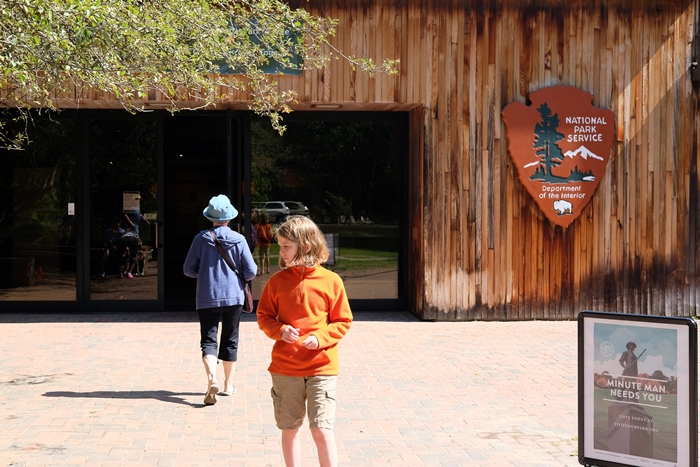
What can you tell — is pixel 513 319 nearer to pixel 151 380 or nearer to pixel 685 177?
pixel 685 177

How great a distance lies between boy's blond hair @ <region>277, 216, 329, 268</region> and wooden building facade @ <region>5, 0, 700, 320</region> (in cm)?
700

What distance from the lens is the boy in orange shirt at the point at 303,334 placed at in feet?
14.6

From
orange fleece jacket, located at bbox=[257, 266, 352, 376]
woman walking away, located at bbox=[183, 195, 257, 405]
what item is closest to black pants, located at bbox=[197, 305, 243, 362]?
woman walking away, located at bbox=[183, 195, 257, 405]

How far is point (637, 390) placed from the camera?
4.36 m

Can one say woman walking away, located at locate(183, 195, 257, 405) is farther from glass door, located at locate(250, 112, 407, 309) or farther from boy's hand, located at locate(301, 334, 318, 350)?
glass door, located at locate(250, 112, 407, 309)

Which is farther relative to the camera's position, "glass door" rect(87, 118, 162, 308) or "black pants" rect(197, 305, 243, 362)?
"glass door" rect(87, 118, 162, 308)

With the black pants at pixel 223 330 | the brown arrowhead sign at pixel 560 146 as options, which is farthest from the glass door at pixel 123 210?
the black pants at pixel 223 330

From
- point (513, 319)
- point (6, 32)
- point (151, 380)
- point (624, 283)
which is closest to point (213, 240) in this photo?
point (151, 380)

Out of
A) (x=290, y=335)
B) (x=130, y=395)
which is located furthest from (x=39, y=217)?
(x=290, y=335)

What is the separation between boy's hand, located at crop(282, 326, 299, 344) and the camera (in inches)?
171

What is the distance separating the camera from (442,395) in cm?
739

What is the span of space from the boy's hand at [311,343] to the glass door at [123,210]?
8.31m

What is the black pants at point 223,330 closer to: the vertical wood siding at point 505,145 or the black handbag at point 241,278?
the black handbag at point 241,278

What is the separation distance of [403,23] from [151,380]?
5.98 metres
